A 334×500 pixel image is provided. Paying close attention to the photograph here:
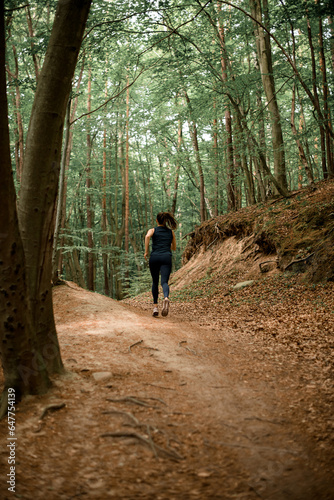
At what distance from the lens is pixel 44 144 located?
8.95 ft

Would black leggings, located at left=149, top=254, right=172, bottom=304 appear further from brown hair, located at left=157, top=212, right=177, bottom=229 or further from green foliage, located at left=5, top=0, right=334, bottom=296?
green foliage, located at left=5, top=0, right=334, bottom=296

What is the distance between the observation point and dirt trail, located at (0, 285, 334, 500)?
5.55 feet

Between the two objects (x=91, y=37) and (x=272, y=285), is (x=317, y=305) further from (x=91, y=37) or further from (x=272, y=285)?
(x=91, y=37)

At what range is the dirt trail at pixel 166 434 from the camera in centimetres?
169

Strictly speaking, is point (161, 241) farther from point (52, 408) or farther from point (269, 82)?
point (269, 82)

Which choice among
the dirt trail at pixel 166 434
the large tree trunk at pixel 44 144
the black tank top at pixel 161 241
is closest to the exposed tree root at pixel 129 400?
the dirt trail at pixel 166 434

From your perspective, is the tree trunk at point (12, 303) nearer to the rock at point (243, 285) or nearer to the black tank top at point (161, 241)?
the black tank top at point (161, 241)

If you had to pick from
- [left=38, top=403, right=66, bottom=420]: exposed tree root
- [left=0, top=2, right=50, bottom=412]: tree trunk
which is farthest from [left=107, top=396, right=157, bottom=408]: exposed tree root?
[left=0, top=2, right=50, bottom=412]: tree trunk

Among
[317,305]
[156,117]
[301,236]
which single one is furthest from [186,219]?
[317,305]

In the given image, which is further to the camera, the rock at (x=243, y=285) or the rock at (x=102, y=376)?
the rock at (x=243, y=285)

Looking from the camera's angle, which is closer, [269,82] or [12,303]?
[12,303]

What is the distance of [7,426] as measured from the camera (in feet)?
7.14

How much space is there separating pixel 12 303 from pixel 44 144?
1406 millimetres

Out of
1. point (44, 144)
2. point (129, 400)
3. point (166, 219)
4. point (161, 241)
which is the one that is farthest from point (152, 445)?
point (166, 219)
